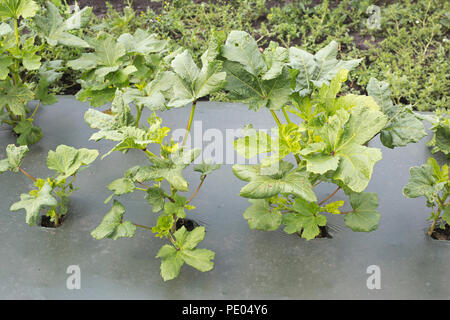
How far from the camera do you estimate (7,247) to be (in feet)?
6.98

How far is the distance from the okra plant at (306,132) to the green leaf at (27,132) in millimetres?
1216

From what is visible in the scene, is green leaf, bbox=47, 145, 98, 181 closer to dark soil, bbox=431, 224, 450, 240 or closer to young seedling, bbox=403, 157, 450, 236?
young seedling, bbox=403, 157, 450, 236

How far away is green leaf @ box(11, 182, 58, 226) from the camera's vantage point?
72.5 inches

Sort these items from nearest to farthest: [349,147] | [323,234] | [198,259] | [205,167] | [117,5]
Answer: [349,147], [198,259], [205,167], [323,234], [117,5]

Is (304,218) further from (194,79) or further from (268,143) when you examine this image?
(194,79)

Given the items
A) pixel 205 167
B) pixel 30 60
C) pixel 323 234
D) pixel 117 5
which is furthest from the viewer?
pixel 117 5

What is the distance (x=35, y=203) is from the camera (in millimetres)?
1878

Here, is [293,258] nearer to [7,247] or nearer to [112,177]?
[112,177]

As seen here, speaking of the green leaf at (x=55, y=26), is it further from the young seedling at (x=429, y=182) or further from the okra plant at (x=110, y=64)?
the young seedling at (x=429, y=182)

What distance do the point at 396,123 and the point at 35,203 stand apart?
149 cm

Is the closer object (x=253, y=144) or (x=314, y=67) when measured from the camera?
(x=253, y=144)

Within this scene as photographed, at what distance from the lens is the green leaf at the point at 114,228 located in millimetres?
1890

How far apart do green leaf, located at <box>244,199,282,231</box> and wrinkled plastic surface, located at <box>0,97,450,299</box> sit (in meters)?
0.18

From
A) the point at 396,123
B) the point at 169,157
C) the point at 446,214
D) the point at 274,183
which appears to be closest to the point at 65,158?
the point at 169,157
